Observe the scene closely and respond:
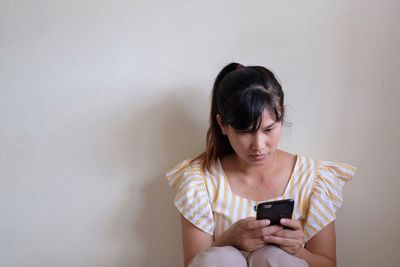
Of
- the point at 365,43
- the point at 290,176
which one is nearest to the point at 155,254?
the point at 290,176

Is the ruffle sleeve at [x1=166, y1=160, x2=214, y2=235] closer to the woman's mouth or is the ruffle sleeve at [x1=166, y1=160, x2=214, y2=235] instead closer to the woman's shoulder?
the woman's shoulder

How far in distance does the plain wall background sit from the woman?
105 mm

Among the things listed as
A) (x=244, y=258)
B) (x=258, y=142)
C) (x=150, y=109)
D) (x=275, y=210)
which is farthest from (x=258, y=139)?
(x=150, y=109)

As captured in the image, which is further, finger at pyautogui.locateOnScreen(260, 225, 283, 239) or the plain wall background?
the plain wall background

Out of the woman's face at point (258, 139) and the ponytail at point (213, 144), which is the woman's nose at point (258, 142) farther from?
the ponytail at point (213, 144)

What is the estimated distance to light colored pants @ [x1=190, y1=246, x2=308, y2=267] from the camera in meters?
0.86

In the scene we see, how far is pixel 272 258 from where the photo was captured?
0.86 metres

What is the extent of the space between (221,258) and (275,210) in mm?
151

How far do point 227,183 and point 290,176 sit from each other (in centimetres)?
16

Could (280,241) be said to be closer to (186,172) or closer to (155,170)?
(186,172)

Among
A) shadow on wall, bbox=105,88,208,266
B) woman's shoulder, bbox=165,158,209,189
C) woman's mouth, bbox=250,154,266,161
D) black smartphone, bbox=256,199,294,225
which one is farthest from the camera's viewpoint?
shadow on wall, bbox=105,88,208,266

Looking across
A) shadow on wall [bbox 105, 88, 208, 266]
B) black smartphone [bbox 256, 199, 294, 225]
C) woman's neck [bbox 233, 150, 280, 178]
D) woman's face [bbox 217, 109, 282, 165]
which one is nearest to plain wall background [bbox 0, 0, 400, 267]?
shadow on wall [bbox 105, 88, 208, 266]

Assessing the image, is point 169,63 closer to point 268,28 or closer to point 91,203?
point 268,28

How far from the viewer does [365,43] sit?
1083mm
